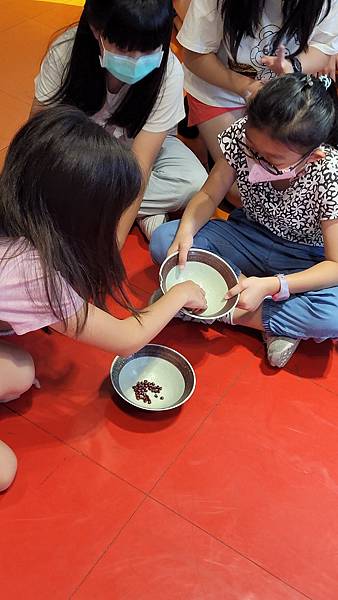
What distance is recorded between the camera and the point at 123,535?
1.10m

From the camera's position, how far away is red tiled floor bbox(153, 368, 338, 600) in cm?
112

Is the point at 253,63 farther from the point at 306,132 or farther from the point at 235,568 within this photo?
the point at 235,568

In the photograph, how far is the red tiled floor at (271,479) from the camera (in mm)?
1117

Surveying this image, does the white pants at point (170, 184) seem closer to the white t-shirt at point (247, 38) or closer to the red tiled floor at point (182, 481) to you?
the white t-shirt at point (247, 38)

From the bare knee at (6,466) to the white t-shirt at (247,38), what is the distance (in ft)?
3.65

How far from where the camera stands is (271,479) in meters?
A: 1.22

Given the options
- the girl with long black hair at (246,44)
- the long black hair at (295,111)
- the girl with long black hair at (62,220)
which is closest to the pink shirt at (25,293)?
the girl with long black hair at (62,220)

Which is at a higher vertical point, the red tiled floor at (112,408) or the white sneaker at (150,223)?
the white sneaker at (150,223)

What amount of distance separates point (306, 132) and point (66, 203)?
1.61ft

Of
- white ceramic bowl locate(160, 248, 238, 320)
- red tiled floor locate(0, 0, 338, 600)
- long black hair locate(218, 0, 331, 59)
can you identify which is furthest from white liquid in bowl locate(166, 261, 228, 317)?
long black hair locate(218, 0, 331, 59)

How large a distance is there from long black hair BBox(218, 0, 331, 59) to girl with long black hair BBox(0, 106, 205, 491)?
0.75 meters

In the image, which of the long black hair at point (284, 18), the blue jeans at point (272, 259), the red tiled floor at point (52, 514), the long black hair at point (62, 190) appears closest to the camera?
the long black hair at point (62, 190)

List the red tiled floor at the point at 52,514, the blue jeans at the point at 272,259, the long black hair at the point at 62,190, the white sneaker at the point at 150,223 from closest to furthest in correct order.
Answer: the long black hair at the point at 62,190 → the red tiled floor at the point at 52,514 → the blue jeans at the point at 272,259 → the white sneaker at the point at 150,223

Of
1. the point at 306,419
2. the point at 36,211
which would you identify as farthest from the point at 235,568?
the point at 36,211
